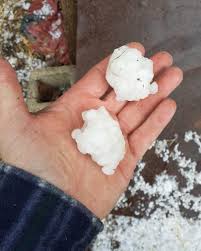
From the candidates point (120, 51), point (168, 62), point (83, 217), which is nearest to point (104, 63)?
point (120, 51)

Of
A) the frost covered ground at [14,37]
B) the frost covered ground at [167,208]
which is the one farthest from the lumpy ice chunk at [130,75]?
the frost covered ground at [14,37]

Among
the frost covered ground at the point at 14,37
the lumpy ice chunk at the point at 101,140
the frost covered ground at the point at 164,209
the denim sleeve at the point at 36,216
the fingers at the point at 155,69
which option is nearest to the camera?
the denim sleeve at the point at 36,216

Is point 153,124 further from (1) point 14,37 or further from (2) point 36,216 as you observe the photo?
(1) point 14,37

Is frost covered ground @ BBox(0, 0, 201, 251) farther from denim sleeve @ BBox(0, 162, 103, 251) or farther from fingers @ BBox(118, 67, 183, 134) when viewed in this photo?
denim sleeve @ BBox(0, 162, 103, 251)

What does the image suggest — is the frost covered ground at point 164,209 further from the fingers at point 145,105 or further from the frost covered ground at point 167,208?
the fingers at point 145,105

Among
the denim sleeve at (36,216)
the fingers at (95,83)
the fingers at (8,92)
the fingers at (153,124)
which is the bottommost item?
the denim sleeve at (36,216)

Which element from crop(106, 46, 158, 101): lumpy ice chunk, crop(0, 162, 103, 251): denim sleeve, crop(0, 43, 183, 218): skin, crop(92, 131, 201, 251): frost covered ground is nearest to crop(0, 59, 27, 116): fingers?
crop(0, 43, 183, 218): skin

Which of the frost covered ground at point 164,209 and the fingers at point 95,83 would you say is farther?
the frost covered ground at point 164,209

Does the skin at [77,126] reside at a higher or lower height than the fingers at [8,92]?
lower

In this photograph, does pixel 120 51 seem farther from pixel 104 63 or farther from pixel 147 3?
pixel 147 3
